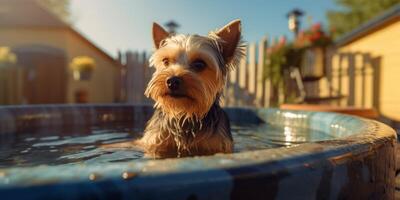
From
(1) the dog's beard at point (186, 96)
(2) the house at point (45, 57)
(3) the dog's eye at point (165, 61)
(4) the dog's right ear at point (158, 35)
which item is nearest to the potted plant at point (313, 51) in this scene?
(2) the house at point (45, 57)

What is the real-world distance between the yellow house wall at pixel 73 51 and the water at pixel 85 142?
11.8 meters

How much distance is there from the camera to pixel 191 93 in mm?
3557

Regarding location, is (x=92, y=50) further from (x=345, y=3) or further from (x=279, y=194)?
(x=345, y=3)

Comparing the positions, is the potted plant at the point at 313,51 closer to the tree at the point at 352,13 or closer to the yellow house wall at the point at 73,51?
the yellow house wall at the point at 73,51

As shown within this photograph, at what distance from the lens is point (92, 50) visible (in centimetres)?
1861

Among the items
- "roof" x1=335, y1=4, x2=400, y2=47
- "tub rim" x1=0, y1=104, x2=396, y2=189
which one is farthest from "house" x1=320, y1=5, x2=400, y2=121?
"tub rim" x1=0, y1=104, x2=396, y2=189

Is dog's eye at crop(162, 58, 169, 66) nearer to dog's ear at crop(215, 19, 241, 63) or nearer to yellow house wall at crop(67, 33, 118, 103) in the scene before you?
dog's ear at crop(215, 19, 241, 63)

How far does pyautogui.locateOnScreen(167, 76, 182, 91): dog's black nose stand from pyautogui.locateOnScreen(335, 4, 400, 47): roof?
7.56 m

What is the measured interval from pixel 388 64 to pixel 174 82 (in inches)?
337

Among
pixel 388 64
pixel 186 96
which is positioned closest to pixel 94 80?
Answer: pixel 388 64

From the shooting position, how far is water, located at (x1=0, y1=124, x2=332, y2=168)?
3.01 m

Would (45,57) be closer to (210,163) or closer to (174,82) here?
(174,82)

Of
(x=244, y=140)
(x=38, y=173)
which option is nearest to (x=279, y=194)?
(x=38, y=173)

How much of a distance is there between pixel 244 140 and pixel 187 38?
1311 mm
